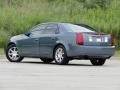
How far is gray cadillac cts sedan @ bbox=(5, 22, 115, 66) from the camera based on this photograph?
69.1 feet

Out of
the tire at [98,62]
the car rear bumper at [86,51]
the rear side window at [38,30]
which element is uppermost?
the rear side window at [38,30]

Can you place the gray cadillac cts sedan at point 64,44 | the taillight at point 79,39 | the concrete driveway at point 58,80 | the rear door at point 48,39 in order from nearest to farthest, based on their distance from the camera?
the concrete driveway at point 58,80
the taillight at point 79,39
the gray cadillac cts sedan at point 64,44
the rear door at point 48,39

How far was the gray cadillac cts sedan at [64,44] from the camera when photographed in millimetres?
21062

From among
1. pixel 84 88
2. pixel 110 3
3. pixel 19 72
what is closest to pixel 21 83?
pixel 84 88

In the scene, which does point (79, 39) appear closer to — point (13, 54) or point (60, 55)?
point (60, 55)

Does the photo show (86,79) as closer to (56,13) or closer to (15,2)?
(56,13)

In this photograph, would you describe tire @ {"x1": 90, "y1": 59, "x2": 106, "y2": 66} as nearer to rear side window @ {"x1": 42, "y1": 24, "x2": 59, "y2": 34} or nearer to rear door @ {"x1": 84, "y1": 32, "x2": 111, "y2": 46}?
rear door @ {"x1": 84, "y1": 32, "x2": 111, "y2": 46}

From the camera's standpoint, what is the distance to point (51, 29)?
22.2 m

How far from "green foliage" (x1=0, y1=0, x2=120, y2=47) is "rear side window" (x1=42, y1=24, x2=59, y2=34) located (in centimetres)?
923

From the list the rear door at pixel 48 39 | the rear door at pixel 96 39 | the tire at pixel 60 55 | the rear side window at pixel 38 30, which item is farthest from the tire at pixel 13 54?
the rear door at pixel 96 39

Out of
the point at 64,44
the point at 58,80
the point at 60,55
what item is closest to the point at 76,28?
the point at 64,44

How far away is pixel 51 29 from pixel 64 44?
120cm

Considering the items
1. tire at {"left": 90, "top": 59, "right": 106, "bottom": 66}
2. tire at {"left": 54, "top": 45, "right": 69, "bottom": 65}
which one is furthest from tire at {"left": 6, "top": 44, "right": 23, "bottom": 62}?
tire at {"left": 90, "top": 59, "right": 106, "bottom": 66}

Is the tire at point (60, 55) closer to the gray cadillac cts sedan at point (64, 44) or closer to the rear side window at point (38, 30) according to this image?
the gray cadillac cts sedan at point (64, 44)
